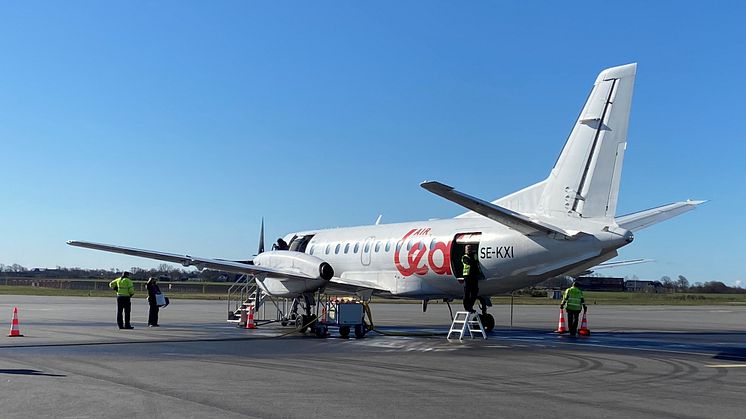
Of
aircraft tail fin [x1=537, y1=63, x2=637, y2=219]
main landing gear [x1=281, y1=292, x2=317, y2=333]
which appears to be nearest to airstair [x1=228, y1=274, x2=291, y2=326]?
main landing gear [x1=281, y1=292, x2=317, y2=333]

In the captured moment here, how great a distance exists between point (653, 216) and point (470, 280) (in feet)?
16.1

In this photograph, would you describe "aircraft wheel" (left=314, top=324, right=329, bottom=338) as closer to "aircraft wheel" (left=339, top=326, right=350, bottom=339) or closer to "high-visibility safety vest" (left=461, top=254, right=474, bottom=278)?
"aircraft wheel" (left=339, top=326, right=350, bottom=339)

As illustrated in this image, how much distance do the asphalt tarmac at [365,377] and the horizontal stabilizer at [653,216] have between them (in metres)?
2.94

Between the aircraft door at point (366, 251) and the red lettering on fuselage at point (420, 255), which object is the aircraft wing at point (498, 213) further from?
the aircraft door at point (366, 251)

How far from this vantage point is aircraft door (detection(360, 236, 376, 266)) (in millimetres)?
26223

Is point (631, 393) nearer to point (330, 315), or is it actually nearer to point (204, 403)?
point (204, 403)

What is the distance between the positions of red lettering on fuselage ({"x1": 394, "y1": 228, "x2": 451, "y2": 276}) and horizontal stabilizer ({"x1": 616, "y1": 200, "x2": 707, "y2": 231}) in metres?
5.12

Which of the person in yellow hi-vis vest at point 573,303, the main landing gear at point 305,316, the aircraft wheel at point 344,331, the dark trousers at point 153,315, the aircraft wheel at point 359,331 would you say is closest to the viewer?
the aircraft wheel at point 359,331

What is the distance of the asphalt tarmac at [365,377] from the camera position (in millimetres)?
8797

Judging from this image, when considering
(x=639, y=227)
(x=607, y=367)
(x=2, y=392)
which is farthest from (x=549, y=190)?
(x=2, y=392)

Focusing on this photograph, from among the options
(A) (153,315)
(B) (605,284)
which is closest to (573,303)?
(A) (153,315)

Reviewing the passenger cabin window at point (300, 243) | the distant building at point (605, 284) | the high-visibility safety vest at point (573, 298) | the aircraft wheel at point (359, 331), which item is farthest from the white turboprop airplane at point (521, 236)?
the distant building at point (605, 284)

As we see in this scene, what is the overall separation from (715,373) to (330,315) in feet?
37.8

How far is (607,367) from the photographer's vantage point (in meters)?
13.4
